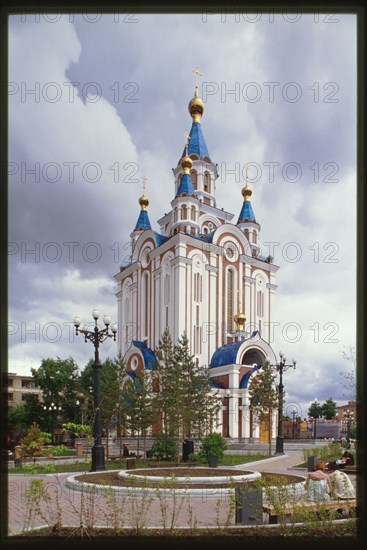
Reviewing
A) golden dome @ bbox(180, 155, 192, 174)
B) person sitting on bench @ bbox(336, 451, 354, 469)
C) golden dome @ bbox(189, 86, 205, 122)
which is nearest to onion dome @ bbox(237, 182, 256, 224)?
golden dome @ bbox(180, 155, 192, 174)

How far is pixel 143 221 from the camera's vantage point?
4222 cm

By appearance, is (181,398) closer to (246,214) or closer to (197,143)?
(246,214)

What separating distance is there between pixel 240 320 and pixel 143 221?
13.6m

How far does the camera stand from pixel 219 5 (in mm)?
2594

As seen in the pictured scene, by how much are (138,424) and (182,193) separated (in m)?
19.5

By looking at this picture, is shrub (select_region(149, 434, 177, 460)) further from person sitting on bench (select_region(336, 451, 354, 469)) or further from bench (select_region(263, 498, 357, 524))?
bench (select_region(263, 498, 357, 524))

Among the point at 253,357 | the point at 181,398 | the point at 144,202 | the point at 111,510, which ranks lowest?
the point at 181,398

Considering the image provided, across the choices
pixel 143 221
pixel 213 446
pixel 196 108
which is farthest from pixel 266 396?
pixel 196 108

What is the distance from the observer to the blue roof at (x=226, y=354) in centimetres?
3103

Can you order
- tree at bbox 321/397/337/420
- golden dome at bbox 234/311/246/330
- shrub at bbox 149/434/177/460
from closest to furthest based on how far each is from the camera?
1. shrub at bbox 149/434/177/460
2. golden dome at bbox 234/311/246/330
3. tree at bbox 321/397/337/420

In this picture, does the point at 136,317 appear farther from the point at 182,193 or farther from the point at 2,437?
the point at 2,437

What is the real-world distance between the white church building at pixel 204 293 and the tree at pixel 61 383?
15.1 feet

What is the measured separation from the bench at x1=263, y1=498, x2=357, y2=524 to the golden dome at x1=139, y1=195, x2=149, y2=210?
122ft

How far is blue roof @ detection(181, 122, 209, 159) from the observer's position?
130 ft
